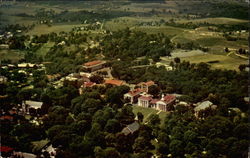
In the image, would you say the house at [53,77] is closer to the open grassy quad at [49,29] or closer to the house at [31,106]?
the house at [31,106]

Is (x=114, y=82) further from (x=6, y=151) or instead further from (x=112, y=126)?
(x=6, y=151)

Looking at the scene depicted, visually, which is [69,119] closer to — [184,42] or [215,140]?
[215,140]

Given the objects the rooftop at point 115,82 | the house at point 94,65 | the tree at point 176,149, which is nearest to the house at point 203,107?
the tree at point 176,149

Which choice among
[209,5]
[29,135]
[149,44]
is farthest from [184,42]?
[29,135]

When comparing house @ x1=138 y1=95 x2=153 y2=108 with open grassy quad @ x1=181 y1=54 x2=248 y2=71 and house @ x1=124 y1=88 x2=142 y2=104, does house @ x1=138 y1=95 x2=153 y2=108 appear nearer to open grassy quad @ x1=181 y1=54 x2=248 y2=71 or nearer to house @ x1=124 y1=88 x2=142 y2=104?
house @ x1=124 y1=88 x2=142 y2=104

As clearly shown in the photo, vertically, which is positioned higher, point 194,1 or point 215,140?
point 194,1

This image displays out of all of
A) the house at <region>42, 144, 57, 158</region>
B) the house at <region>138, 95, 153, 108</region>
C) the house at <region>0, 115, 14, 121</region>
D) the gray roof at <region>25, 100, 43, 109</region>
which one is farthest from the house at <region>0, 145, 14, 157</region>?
the house at <region>138, 95, 153, 108</region>
